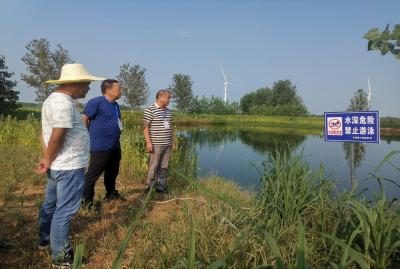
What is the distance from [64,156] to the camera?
2.72 m

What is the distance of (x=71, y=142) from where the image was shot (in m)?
2.76

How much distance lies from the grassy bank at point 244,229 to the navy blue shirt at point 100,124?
0.77 meters

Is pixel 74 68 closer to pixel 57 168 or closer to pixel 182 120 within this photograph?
pixel 57 168

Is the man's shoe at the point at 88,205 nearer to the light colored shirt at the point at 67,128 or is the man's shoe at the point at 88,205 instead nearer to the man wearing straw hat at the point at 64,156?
the man wearing straw hat at the point at 64,156

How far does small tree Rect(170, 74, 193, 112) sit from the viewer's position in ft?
173

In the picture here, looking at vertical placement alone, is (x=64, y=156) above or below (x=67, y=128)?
below

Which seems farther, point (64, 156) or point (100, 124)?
point (100, 124)

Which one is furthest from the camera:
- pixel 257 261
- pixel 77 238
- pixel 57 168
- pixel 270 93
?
pixel 270 93

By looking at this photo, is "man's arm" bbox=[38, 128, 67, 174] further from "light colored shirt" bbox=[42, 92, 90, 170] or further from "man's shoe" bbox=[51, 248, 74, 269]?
"man's shoe" bbox=[51, 248, 74, 269]

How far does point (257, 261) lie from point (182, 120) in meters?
43.8

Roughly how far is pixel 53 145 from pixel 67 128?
16 centimetres

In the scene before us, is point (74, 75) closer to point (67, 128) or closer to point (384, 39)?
point (67, 128)

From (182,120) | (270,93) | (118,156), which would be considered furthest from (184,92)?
(118,156)

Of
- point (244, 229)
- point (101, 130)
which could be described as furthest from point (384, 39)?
point (101, 130)
